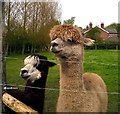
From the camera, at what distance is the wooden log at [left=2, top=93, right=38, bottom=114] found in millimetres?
Answer: 2777

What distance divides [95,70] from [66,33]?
15.6 inches

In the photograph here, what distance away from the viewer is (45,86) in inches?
112

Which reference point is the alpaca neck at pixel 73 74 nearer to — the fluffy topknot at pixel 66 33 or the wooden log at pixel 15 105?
the fluffy topknot at pixel 66 33

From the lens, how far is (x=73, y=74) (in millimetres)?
2645

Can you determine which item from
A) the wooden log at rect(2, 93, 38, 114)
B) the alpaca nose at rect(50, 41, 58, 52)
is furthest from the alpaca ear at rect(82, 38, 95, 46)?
the wooden log at rect(2, 93, 38, 114)

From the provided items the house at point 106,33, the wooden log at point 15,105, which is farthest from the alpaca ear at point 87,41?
the wooden log at point 15,105

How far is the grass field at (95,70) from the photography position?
2674 mm

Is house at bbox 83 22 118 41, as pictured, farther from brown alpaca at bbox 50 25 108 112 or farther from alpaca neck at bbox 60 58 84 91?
alpaca neck at bbox 60 58 84 91

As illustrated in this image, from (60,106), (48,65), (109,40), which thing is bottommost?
(60,106)

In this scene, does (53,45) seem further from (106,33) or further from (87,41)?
(106,33)

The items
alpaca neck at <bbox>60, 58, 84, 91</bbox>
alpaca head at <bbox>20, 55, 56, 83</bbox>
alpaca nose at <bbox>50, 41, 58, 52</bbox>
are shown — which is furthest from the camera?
alpaca head at <bbox>20, 55, 56, 83</bbox>

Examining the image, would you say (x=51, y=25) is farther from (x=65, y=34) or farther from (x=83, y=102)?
(x=83, y=102)

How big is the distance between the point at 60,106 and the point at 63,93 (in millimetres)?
100

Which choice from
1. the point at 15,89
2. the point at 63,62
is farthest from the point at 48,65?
the point at 15,89
